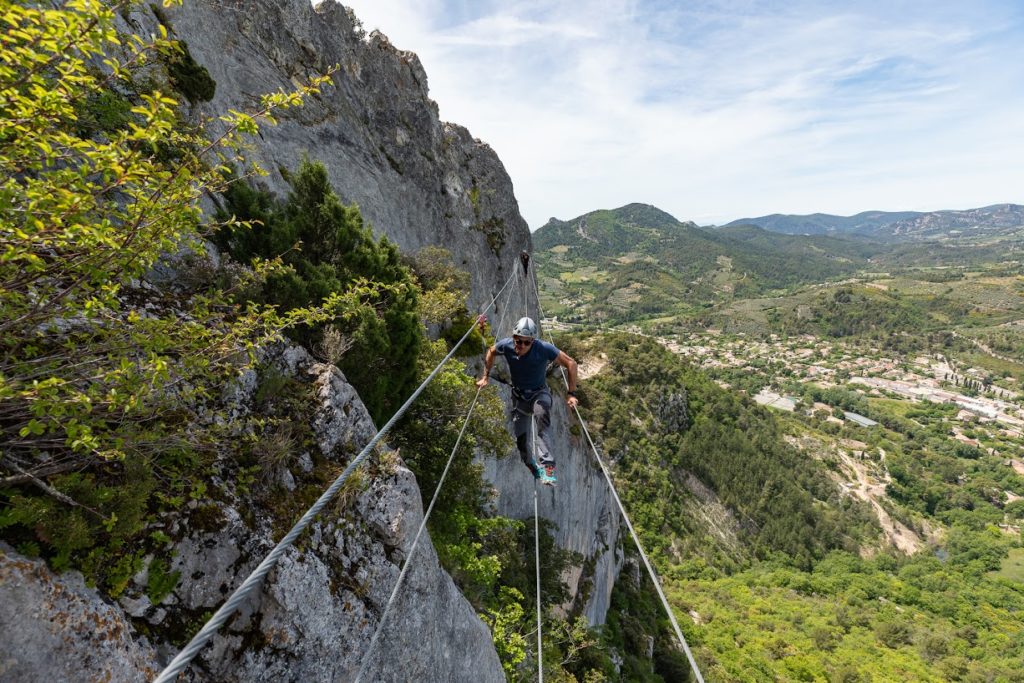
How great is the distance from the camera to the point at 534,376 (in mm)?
9359

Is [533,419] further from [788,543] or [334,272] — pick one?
[788,543]

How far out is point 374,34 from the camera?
29125 mm

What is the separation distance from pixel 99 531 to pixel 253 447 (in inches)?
71.4

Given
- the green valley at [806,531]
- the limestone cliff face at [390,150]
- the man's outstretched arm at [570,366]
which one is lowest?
the green valley at [806,531]

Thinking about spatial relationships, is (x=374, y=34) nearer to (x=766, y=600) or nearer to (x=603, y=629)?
(x=603, y=629)

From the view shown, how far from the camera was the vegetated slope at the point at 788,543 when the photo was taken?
7119cm

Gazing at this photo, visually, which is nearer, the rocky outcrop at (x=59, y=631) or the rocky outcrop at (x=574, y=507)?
the rocky outcrop at (x=59, y=631)

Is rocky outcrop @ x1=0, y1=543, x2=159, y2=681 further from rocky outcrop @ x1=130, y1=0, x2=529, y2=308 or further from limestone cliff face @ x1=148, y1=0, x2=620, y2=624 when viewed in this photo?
rocky outcrop @ x1=130, y1=0, x2=529, y2=308

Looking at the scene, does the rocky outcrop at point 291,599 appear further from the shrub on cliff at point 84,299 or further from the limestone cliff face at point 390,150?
the limestone cliff face at point 390,150

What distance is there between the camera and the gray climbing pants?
365 inches

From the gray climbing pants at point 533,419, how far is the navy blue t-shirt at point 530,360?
0.30 metres

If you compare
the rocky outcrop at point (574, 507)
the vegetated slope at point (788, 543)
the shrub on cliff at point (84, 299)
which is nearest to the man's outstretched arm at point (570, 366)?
the shrub on cliff at point (84, 299)

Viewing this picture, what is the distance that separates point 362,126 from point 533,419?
81.0 feet

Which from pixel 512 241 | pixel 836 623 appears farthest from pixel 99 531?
pixel 836 623
